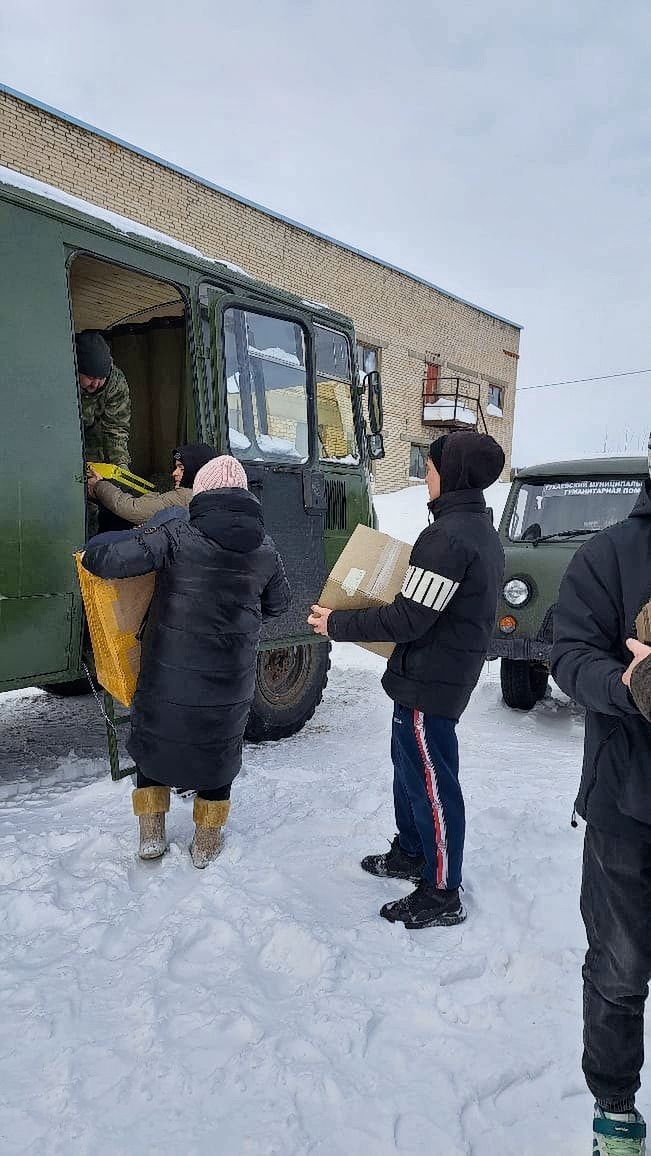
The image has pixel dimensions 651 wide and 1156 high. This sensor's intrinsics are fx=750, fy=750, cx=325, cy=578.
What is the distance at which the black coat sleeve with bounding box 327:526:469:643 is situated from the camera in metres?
2.53

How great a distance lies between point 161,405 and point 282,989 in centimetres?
432

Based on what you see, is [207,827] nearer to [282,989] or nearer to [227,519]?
[282,989]

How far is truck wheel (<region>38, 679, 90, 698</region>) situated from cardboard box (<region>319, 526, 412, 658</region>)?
363 cm

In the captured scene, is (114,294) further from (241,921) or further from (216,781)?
(241,921)

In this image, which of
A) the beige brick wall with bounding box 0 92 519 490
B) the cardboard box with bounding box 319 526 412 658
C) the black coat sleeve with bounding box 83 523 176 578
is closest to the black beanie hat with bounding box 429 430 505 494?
the cardboard box with bounding box 319 526 412 658

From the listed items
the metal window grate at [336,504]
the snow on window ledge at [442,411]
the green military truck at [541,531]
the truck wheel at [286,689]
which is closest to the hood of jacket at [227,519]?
the truck wheel at [286,689]

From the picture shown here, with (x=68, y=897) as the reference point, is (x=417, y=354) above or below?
above

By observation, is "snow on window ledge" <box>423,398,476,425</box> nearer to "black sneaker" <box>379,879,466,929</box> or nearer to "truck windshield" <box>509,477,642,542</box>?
"truck windshield" <box>509,477,642,542</box>

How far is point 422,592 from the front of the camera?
8.30 ft

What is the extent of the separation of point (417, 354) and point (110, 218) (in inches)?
695

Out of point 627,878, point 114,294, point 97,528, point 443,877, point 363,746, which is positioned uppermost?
point 114,294

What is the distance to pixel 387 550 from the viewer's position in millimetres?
2910

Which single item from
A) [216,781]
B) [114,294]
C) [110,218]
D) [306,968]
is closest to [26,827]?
[216,781]

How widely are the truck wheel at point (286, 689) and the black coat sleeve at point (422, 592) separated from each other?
2.28 metres
